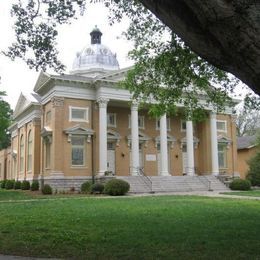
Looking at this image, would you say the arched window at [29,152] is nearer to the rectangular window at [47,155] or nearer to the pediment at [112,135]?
the rectangular window at [47,155]

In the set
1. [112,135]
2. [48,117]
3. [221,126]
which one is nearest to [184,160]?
[221,126]

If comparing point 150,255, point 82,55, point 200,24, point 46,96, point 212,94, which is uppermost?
point 82,55

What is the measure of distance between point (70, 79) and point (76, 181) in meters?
8.36

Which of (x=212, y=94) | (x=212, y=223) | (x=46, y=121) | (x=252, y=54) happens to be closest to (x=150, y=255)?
(x=252, y=54)

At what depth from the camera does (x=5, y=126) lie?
42719mm

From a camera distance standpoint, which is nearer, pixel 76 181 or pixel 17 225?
pixel 17 225

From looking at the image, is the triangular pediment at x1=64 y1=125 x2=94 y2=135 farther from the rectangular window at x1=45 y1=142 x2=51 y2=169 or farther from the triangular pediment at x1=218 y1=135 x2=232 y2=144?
the triangular pediment at x1=218 y1=135 x2=232 y2=144

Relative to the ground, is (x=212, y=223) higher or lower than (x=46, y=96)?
lower

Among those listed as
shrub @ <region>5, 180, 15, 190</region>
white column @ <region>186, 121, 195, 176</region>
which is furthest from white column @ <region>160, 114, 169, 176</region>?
shrub @ <region>5, 180, 15, 190</region>

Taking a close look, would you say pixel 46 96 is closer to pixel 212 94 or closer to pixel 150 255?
pixel 212 94

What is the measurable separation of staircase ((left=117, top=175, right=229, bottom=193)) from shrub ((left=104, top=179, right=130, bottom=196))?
8.10 feet

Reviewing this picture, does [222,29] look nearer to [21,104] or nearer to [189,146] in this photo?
[189,146]

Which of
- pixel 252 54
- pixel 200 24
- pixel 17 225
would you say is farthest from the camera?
pixel 17 225

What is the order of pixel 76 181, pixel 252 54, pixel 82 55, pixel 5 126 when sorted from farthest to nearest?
1. pixel 82 55
2. pixel 5 126
3. pixel 76 181
4. pixel 252 54
